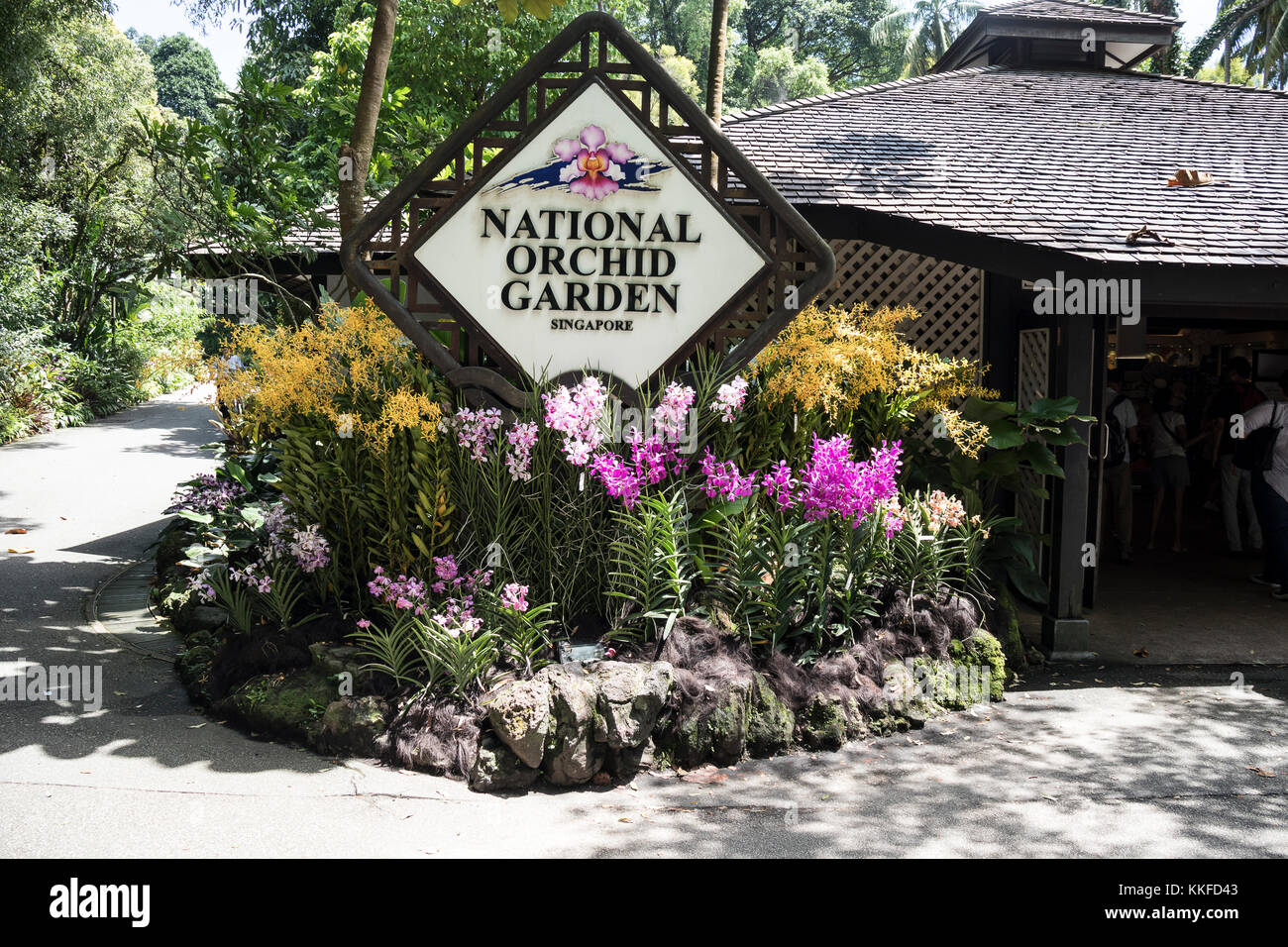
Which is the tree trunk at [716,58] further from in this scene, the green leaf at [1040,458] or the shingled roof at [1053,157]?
the green leaf at [1040,458]

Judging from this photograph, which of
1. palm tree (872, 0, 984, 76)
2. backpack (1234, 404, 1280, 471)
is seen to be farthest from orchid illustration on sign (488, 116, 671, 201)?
palm tree (872, 0, 984, 76)

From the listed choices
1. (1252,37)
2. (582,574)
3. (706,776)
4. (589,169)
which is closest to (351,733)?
(582,574)

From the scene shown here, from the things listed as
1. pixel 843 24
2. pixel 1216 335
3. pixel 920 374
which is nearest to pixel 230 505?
pixel 920 374

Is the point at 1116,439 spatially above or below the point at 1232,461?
above

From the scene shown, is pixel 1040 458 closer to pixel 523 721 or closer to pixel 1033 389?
pixel 1033 389

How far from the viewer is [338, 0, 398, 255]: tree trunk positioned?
7371mm

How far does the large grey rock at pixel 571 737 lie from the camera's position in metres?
5.01

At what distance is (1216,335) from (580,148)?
40.5 ft

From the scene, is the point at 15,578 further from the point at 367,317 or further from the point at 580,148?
the point at 580,148

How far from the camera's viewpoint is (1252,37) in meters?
31.7

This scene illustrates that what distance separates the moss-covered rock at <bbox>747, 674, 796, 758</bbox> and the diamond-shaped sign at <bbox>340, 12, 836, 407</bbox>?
1.89 m

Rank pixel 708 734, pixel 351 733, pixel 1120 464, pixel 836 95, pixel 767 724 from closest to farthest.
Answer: pixel 351 733
pixel 708 734
pixel 767 724
pixel 1120 464
pixel 836 95

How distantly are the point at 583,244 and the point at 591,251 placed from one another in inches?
2.6

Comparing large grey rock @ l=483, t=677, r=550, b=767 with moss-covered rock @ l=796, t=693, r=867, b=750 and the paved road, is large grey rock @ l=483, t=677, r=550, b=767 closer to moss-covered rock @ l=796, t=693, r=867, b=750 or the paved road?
the paved road
